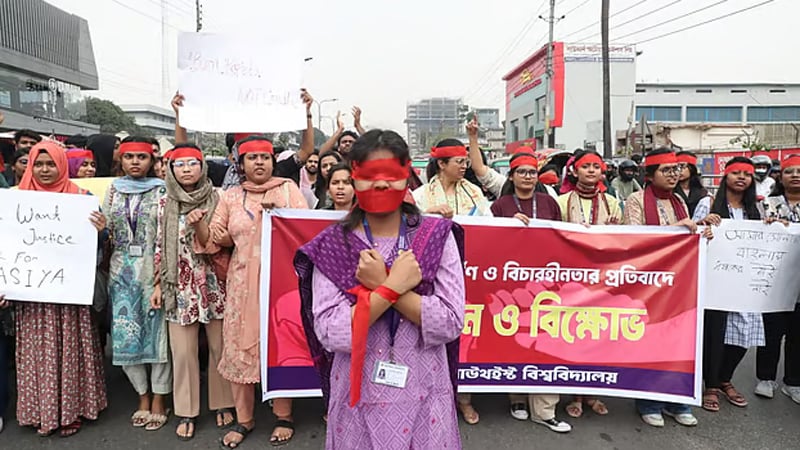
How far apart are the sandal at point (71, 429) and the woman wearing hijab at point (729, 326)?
4338mm

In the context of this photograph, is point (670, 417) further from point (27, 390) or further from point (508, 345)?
point (27, 390)

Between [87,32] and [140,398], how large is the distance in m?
53.4

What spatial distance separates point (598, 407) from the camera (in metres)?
3.84

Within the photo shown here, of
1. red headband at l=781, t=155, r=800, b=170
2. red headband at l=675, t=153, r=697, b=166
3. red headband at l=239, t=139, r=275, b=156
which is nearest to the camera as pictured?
red headband at l=239, t=139, r=275, b=156

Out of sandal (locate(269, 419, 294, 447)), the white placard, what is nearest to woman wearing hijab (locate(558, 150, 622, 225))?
the white placard

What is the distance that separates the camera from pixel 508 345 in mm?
3650

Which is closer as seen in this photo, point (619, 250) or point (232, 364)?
point (232, 364)

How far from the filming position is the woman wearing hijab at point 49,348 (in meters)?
3.41

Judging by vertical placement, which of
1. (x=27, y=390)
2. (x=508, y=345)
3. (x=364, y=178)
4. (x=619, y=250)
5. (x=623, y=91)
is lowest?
(x=27, y=390)

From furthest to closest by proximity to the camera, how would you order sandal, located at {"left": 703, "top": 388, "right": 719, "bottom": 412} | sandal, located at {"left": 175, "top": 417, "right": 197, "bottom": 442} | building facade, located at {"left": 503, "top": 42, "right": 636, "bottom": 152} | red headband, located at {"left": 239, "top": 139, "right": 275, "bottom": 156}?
building facade, located at {"left": 503, "top": 42, "right": 636, "bottom": 152}
sandal, located at {"left": 703, "top": 388, "right": 719, "bottom": 412}
sandal, located at {"left": 175, "top": 417, "right": 197, "bottom": 442}
red headband, located at {"left": 239, "top": 139, "right": 275, "bottom": 156}

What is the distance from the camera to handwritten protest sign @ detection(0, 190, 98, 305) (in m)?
3.34

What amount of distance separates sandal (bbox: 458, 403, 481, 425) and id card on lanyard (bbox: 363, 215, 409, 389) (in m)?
2.08

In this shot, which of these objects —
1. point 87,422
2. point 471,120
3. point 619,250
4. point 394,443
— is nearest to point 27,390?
point 87,422

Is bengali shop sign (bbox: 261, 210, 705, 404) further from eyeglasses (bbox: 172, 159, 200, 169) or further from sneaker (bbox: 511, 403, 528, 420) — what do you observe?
eyeglasses (bbox: 172, 159, 200, 169)
